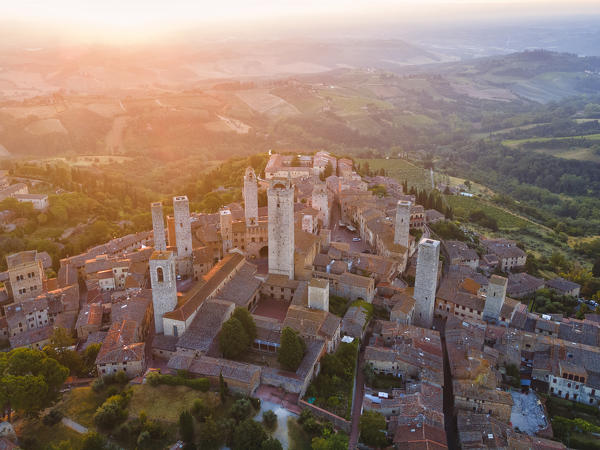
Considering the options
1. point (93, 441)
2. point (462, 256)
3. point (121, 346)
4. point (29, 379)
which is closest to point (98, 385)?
point (121, 346)

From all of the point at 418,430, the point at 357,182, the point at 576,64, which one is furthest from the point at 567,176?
the point at 576,64

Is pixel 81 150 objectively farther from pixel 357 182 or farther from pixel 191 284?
pixel 191 284

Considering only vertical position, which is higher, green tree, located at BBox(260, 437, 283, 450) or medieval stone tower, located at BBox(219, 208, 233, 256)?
medieval stone tower, located at BBox(219, 208, 233, 256)

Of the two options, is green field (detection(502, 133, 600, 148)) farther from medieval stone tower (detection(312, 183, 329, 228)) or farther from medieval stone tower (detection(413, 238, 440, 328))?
medieval stone tower (detection(413, 238, 440, 328))

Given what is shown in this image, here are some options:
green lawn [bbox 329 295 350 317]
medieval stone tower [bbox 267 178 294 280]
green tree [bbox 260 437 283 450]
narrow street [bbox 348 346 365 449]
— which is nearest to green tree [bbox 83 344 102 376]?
green tree [bbox 260 437 283 450]

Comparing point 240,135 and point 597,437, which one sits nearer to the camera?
point 597,437

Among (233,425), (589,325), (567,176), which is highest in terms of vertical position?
(233,425)

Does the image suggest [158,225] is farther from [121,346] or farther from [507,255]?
[507,255]
